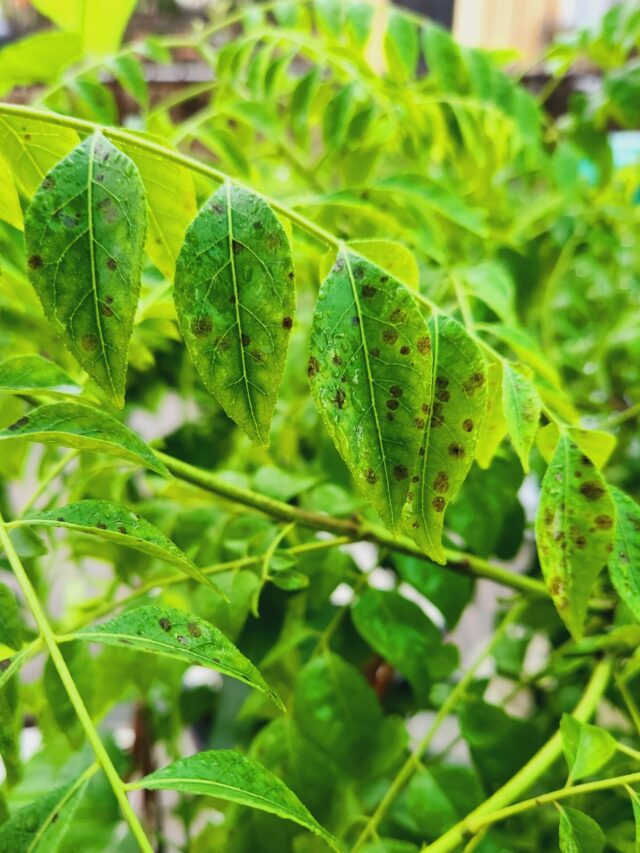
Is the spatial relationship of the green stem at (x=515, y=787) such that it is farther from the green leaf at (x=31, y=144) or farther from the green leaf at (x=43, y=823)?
the green leaf at (x=31, y=144)

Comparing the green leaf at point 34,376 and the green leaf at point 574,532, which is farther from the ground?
the green leaf at point 34,376

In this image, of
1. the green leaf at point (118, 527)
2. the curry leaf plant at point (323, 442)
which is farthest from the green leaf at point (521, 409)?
the green leaf at point (118, 527)

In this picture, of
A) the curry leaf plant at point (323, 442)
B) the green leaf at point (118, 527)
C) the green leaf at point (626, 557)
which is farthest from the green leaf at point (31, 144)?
the green leaf at point (626, 557)

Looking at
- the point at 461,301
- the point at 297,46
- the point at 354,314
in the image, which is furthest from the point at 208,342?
the point at 297,46

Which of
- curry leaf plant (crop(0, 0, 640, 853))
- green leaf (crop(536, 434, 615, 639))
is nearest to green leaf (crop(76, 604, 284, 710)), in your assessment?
curry leaf plant (crop(0, 0, 640, 853))

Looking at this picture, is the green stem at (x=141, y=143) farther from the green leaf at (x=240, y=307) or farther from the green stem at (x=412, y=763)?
the green stem at (x=412, y=763)

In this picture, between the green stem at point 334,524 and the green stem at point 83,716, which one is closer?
the green stem at point 83,716

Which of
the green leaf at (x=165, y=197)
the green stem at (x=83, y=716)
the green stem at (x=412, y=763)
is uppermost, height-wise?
the green leaf at (x=165, y=197)

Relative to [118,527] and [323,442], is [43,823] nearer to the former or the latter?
[118,527]

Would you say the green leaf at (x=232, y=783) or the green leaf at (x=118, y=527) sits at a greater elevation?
the green leaf at (x=118, y=527)
